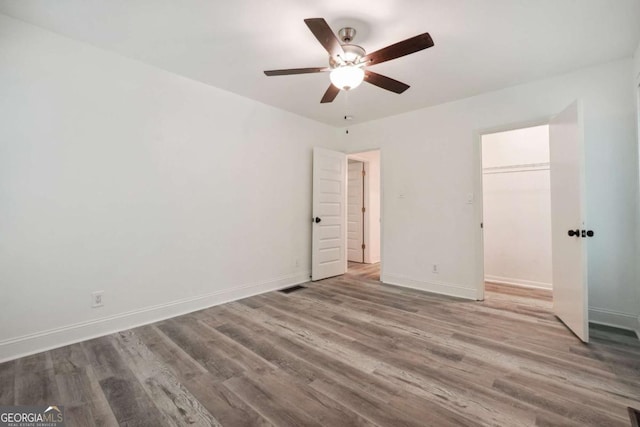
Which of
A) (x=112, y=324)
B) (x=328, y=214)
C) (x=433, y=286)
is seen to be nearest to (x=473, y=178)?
(x=433, y=286)

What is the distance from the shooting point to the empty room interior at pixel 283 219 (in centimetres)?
178

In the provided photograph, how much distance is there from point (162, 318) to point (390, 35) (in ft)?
11.6

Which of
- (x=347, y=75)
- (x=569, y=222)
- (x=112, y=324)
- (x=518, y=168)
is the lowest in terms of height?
(x=112, y=324)

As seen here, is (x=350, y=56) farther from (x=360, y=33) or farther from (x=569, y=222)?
(x=569, y=222)

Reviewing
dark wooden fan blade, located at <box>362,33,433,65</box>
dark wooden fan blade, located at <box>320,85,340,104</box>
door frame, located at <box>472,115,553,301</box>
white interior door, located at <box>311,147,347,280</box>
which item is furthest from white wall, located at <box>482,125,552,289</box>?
dark wooden fan blade, located at <box>362,33,433,65</box>

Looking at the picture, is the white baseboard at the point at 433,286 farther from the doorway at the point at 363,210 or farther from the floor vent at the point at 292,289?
the doorway at the point at 363,210

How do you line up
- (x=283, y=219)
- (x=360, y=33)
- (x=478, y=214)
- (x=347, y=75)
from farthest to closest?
1. (x=283, y=219)
2. (x=478, y=214)
3. (x=360, y=33)
4. (x=347, y=75)

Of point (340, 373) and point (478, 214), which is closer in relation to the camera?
point (340, 373)

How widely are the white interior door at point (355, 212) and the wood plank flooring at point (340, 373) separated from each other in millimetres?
3294

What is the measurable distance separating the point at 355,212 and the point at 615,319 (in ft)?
14.3

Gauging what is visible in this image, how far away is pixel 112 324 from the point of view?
2605 mm

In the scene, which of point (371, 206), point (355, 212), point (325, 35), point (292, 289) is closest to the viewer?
point (325, 35)

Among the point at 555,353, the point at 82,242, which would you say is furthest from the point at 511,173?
the point at 82,242

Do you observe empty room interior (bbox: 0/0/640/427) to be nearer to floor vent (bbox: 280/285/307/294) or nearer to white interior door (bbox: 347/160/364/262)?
floor vent (bbox: 280/285/307/294)
